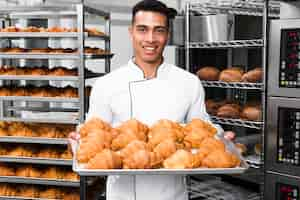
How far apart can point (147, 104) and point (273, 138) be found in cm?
80

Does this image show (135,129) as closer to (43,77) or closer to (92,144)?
(92,144)

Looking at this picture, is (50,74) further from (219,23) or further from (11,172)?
(219,23)

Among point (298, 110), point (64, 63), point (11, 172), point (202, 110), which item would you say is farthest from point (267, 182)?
point (64, 63)

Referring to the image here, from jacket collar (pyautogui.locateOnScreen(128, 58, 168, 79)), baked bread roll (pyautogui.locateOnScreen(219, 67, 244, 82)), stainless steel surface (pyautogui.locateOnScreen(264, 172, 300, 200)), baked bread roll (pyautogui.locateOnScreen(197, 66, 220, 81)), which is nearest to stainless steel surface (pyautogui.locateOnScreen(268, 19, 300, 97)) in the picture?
stainless steel surface (pyautogui.locateOnScreen(264, 172, 300, 200))

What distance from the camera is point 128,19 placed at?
13.4ft

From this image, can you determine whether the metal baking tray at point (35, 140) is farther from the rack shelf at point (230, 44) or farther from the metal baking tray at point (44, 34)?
the rack shelf at point (230, 44)

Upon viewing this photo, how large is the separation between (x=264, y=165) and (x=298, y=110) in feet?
1.23

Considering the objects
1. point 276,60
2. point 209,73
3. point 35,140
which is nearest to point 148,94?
point 276,60

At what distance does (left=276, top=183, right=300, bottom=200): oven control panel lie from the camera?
2.05m

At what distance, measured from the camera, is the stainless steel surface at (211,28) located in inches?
107

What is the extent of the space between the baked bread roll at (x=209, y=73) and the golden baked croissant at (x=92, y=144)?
1646 mm

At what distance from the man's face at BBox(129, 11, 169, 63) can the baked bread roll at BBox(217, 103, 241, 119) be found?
4.00 feet

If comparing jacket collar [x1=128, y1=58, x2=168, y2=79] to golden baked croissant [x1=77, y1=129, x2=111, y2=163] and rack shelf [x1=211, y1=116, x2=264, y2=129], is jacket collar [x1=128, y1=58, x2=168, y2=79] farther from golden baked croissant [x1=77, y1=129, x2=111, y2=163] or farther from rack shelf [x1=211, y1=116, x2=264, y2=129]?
rack shelf [x1=211, y1=116, x2=264, y2=129]

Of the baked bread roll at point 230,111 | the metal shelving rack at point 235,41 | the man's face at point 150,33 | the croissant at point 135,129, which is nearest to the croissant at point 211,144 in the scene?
the croissant at point 135,129
